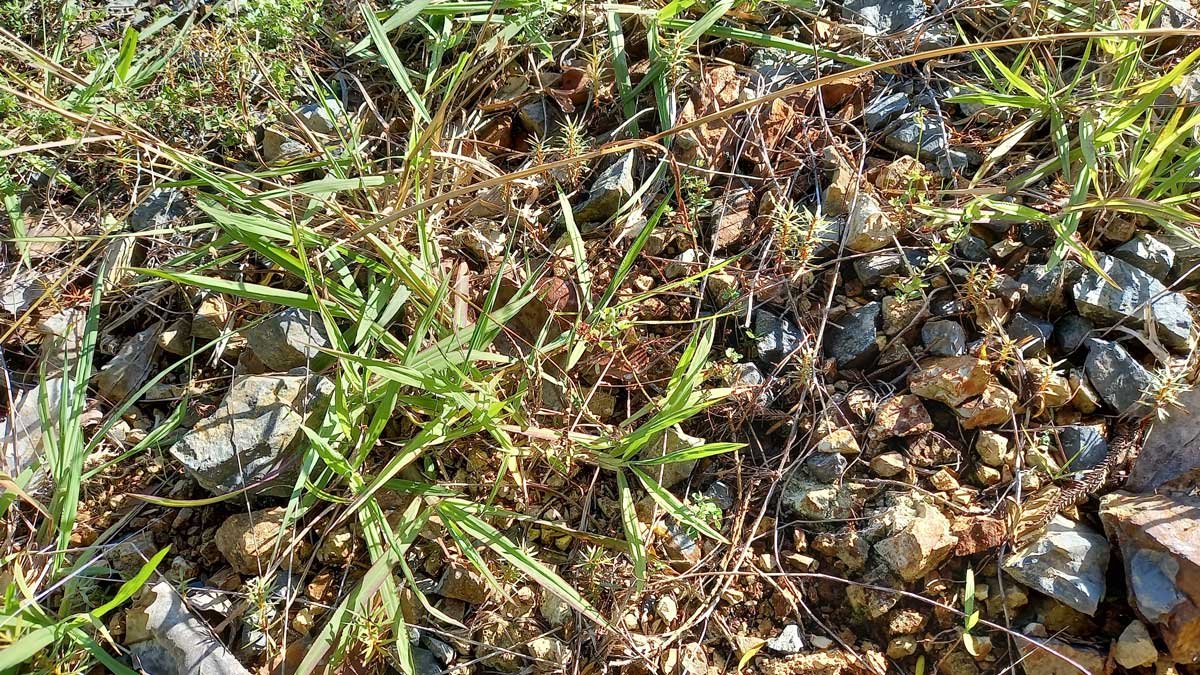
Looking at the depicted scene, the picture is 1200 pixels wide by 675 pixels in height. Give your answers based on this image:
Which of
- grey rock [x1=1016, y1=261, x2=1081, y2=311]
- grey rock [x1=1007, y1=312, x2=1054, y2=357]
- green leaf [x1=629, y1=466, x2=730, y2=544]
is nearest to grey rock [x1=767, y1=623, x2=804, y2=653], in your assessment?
green leaf [x1=629, y1=466, x2=730, y2=544]

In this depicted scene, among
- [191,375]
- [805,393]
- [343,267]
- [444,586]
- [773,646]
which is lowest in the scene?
[773,646]

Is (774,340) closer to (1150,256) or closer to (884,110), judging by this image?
(884,110)

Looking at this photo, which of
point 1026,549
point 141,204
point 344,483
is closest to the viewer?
point 1026,549

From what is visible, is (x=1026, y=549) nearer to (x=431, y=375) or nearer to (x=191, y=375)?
(x=431, y=375)

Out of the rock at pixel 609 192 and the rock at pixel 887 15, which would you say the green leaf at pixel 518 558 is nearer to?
the rock at pixel 609 192

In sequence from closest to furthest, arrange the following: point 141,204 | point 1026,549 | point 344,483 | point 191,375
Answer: point 1026,549, point 344,483, point 191,375, point 141,204

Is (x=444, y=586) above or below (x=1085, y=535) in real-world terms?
above

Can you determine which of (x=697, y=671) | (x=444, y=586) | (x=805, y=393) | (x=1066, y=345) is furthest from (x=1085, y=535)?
(x=444, y=586)
